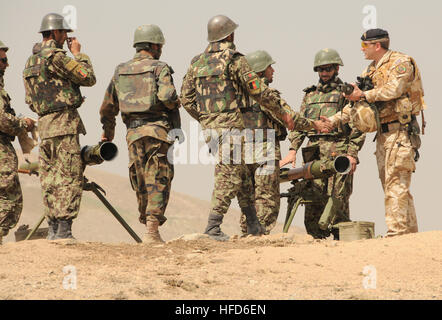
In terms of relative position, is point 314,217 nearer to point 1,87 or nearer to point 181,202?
point 1,87

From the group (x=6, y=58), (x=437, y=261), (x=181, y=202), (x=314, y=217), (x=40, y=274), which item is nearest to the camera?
(x=40, y=274)

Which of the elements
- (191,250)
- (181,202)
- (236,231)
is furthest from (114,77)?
(181,202)

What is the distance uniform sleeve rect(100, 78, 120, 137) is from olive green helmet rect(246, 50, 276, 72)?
1890 millimetres

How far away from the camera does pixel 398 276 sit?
20.8 ft

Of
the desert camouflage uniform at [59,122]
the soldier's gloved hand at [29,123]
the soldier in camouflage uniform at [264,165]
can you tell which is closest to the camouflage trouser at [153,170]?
the desert camouflage uniform at [59,122]

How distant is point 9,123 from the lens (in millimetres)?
8930

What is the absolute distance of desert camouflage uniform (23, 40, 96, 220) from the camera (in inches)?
324

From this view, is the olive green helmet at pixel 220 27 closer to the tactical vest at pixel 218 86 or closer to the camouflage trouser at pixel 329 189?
the tactical vest at pixel 218 86

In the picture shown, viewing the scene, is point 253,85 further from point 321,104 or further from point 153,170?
point 321,104

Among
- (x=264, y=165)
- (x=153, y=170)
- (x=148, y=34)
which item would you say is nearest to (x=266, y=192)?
(x=264, y=165)

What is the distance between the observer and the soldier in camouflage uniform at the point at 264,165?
8445 mm

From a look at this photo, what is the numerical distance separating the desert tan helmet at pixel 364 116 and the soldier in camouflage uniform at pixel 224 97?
0.83 m

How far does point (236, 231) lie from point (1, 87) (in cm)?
1618

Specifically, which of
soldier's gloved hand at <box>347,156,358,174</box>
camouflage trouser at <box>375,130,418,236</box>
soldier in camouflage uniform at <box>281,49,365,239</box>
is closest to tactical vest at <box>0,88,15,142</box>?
soldier in camouflage uniform at <box>281,49,365,239</box>
